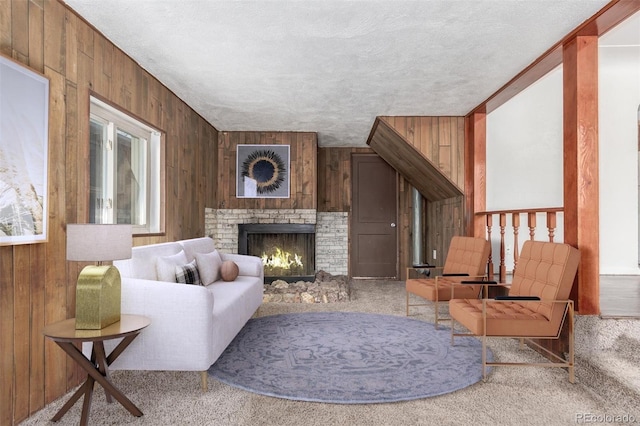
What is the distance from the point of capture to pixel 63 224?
2.63 metres

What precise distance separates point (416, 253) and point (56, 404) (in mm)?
6175

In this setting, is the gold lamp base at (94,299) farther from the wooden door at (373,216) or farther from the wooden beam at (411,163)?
the wooden door at (373,216)

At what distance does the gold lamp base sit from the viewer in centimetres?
219

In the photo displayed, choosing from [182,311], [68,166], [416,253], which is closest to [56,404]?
[182,311]

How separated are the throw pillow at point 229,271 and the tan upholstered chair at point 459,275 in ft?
6.31

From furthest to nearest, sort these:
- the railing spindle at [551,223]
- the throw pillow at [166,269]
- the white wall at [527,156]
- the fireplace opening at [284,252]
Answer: the fireplace opening at [284,252] → the white wall at [527,156] → the railing spindle at [551,223] → the throw pillow at [166,269]

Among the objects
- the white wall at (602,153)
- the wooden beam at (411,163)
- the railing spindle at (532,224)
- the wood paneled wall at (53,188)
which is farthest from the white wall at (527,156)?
the wood paneled wall at (53,188)

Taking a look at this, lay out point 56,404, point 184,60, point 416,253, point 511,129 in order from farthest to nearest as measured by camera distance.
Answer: point 416,253, point 511,129, point 184,60, point 56,404

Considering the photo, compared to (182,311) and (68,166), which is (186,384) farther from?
(68,166)

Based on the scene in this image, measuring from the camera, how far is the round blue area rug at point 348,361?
259cm

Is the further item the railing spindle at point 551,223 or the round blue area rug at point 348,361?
the railing spindle at point 551,223

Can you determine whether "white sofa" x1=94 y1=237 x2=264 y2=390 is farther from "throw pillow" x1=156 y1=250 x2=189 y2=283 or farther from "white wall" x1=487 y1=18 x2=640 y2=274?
"white wall" x1=487 y1=18 x2=640 y2=274

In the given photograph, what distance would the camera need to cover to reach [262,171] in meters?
6.48

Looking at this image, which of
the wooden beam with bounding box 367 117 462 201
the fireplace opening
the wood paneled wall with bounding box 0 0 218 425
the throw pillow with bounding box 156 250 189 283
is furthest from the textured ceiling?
the fireplace opening
